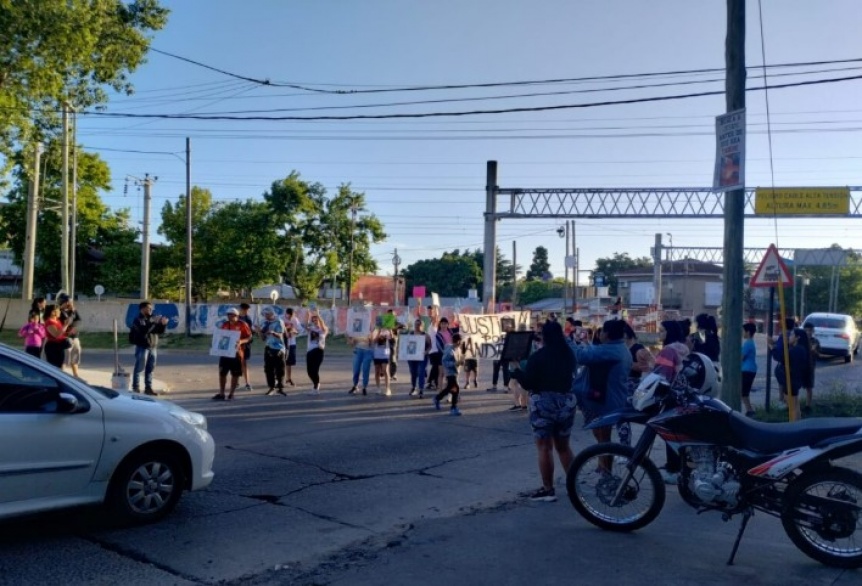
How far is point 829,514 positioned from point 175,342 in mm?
33924

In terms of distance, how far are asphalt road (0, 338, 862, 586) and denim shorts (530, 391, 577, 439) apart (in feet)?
2.49

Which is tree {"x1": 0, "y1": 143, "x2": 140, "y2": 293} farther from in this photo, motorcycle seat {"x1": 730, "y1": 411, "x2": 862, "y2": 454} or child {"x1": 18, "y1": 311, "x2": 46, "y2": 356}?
motorcycle seat {"x1": 730, "y1": 411, "x2": 862, "y2": 454}

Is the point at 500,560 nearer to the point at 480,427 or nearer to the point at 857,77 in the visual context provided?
the point at 480,427

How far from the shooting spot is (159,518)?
22.1 ft

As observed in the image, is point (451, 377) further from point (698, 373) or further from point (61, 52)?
point (61, 52)

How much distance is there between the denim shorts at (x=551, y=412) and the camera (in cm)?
746

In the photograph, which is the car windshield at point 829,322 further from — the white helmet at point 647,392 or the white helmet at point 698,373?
the white helmet at point 647,392

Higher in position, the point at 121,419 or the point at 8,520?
the point at 121,419

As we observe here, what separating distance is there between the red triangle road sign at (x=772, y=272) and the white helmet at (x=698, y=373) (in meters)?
6.52

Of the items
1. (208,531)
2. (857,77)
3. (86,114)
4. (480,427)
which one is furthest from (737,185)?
(86,114)

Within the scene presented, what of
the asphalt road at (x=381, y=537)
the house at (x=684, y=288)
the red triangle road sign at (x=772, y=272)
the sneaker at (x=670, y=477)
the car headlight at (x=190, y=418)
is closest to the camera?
the asphalt road at (x=381, y=537)

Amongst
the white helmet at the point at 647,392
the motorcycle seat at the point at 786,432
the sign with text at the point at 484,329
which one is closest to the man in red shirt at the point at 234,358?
the white helmet at the point at 647,392

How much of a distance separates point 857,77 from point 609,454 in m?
11.5

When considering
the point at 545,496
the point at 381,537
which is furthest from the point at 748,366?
the point at 381,537
